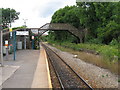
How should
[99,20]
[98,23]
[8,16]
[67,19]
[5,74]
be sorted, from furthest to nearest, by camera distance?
[8,16] < [67,19] < [99,20] < [98,23] < [5,74]

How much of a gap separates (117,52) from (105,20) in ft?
55.1

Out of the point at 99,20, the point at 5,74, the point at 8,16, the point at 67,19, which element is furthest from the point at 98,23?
the point at 8,16

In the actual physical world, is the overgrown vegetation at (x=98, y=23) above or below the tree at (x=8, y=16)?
below

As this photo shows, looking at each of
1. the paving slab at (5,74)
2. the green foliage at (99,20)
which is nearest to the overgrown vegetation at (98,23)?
the green foliage at (99,20)

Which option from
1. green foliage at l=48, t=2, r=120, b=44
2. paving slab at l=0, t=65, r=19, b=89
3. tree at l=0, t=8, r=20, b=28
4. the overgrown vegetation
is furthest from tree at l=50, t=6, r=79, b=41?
paving slab at l=0, t=65, r=19, b=89

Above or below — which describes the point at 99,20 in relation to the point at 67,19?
below

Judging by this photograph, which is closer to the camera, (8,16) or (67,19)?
(67,19)

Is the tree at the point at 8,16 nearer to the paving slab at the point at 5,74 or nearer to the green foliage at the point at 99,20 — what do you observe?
the green foliage at the point at 99,20

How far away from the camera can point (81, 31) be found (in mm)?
39969

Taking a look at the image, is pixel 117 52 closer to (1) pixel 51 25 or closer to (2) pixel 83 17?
(2) pixel 83 17

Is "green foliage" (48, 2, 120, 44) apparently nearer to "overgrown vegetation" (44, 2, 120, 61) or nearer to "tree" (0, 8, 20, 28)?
"overgrown vegetation" (44, 2, 120, 61)

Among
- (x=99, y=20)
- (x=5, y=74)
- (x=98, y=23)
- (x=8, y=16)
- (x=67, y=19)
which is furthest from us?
(x=8, y=16)

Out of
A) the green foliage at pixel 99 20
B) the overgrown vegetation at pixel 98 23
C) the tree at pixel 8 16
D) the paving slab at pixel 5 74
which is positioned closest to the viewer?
the paving slab at pixel 5 74

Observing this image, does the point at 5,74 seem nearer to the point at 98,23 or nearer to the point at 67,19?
the point at 98,23
